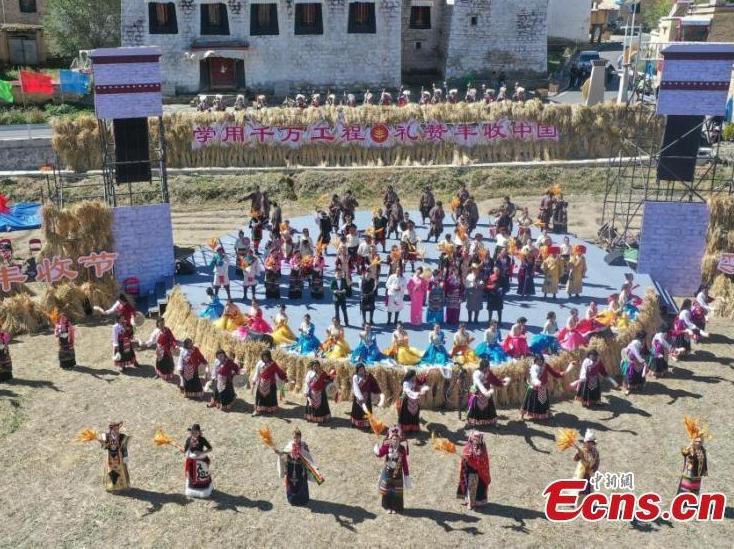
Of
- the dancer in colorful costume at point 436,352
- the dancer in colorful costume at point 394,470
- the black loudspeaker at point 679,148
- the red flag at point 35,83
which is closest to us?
the dancer in colorful costume at point 394,470

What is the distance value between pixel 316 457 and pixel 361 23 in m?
31.5

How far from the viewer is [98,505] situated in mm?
11906

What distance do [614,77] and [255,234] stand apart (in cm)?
2647

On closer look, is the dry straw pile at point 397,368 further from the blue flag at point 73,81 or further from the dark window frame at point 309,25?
the dark window frame at point 309,25

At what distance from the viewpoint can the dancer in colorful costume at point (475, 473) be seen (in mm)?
11648

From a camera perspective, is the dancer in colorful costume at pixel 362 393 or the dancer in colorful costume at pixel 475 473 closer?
the dancer in colorful costume at pixel 475 473

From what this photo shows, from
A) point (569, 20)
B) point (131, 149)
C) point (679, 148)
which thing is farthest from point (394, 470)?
point (569, 20)

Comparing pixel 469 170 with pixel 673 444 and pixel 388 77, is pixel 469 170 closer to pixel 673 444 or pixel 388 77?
pixel 388 77

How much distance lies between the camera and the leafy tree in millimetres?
42344

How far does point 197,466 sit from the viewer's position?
1194cm

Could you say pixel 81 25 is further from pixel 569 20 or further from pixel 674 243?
pixel 674 243

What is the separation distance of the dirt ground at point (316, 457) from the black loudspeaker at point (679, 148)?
515 cm

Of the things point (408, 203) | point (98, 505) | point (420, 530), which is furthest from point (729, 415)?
point (408, 203)

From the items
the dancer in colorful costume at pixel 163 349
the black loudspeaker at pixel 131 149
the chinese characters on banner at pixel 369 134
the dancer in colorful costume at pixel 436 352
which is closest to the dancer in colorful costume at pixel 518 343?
the dancer in colorful costume at pixel 436 352
